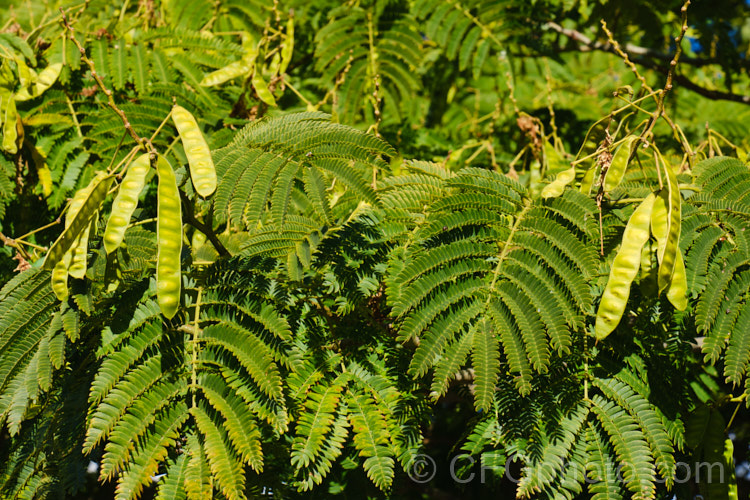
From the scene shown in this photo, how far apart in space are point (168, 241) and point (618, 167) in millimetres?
1359

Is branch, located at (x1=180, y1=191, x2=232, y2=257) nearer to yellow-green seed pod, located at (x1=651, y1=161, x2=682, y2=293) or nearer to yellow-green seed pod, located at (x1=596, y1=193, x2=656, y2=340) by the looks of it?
yellow-green seed pod, located at (x1=596, y1=193, x2=656, y2=340)

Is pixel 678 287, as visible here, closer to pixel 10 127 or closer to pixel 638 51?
pixel 10 127

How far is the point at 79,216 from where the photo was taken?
68.9 inches

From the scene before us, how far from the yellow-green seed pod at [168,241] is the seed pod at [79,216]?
21cm

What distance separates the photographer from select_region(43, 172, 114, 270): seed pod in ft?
5.73

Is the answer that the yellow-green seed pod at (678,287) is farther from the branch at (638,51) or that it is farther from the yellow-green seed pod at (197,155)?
the branch at (638,51)

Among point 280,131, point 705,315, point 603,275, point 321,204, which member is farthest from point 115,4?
point 705,315

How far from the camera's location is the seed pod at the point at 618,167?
197 cm

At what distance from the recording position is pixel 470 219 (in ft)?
6.44

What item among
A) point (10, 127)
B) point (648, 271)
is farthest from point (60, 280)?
point (648, 271)

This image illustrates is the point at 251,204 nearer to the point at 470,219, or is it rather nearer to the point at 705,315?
the point at 470,219

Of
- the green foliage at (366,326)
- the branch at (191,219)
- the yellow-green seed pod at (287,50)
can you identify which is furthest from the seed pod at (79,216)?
the yellow-green seed pod at (287,50)

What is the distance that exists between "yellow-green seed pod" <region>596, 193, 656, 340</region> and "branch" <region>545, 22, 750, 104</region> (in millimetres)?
2869

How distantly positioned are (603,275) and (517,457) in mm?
606
